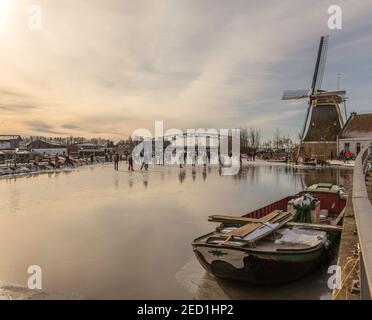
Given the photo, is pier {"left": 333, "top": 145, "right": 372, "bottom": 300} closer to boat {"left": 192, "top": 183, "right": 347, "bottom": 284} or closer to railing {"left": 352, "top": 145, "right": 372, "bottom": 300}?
railing {"left": 352, "top": 145, "right": 372, "bottom": 300}

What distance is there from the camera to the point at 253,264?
579 cm

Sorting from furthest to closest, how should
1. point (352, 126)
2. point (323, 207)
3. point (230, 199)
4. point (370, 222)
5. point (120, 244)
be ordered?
point (352, 126) → point (230, 199) → point (323, 207) → point (120, 244) → point (370, 222)

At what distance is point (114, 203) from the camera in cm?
1291

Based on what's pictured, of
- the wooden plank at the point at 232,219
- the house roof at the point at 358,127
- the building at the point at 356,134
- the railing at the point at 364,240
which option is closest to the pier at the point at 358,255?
the railing at the point at 364,240

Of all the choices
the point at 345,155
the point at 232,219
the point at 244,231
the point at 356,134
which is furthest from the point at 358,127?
the point at 244,231

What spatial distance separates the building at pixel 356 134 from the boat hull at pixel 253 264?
39395 mm

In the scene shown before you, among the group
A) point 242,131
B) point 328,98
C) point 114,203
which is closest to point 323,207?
point 114,203

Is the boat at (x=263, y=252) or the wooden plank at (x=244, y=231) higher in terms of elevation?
the wooden plank at (x=244, y=231)

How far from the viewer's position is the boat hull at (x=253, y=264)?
5789 mm

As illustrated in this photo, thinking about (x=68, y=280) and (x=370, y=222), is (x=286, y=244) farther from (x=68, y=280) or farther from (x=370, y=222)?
(x=68, y=280)

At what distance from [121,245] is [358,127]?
42941 mm

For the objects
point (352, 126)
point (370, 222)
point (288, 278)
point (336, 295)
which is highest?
point (352, 126)
